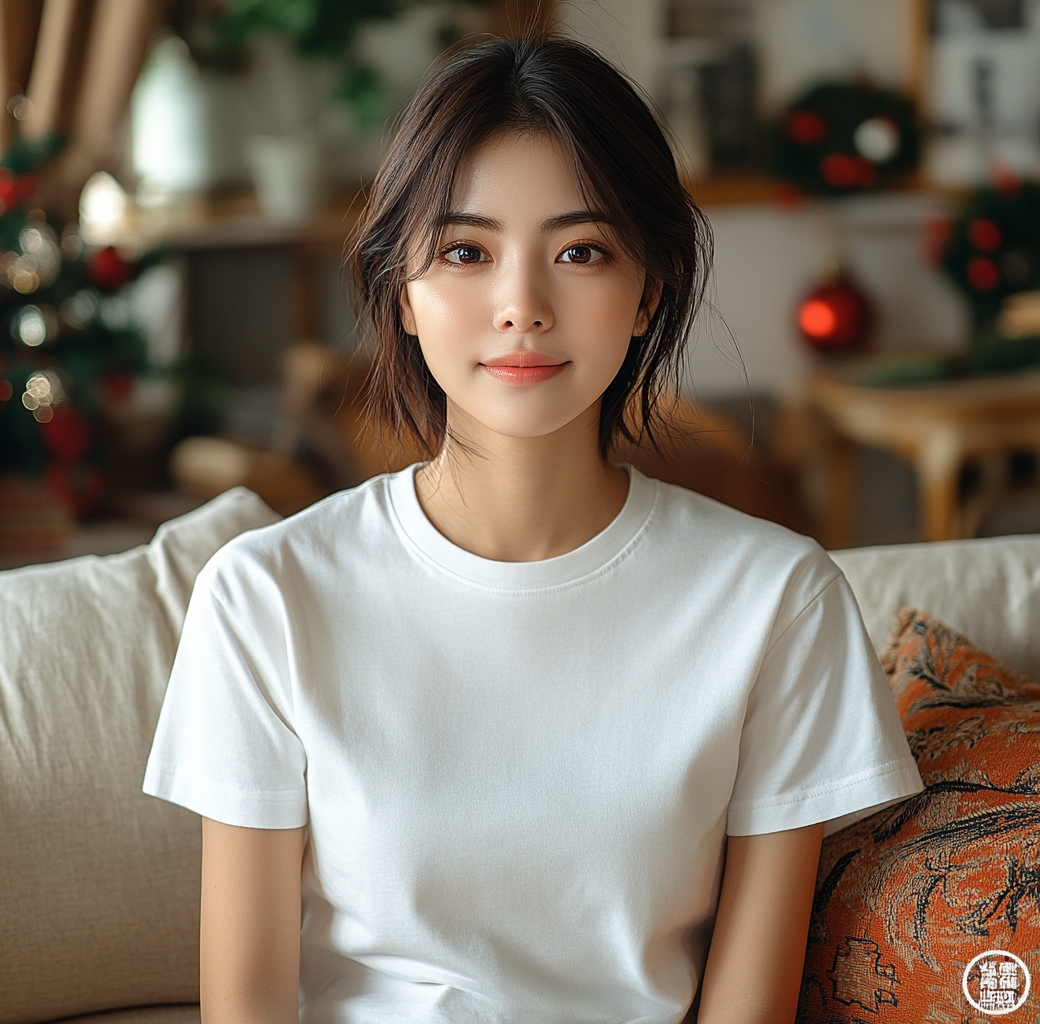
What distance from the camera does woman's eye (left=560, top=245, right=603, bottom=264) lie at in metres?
0.94

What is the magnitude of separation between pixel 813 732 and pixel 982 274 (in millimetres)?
3381

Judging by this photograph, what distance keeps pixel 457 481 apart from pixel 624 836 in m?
0.32

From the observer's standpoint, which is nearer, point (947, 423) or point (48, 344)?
point (48, 344)

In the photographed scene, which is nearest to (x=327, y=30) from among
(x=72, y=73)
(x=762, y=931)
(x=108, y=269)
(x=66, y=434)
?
(x=72, y=73)

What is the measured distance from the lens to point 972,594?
1369 millimetres

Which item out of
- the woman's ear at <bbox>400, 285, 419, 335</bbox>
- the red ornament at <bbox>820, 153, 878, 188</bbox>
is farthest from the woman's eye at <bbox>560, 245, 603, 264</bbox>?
the red ornament at <bbox>820, 153, 878, 188</bbox>

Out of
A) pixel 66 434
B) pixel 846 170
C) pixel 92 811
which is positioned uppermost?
pixel 846 170

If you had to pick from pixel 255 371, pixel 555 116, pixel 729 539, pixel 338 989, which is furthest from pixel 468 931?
pixel 255 371

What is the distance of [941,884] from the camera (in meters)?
1.01

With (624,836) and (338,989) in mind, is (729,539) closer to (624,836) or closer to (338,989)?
(624,836)

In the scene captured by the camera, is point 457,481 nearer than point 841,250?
Yes

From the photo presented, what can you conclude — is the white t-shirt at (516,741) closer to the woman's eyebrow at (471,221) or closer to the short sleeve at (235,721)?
the short sleeve at (235,721)

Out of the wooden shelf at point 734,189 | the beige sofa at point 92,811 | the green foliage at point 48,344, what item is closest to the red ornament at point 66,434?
the green foliage at point 48,344

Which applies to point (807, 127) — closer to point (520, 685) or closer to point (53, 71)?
point (53, 71)
